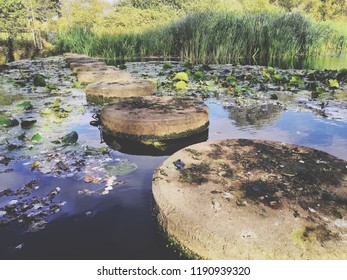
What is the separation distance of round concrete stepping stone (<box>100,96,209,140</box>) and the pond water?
206 mm

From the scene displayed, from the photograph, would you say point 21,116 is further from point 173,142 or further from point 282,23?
point 282,23

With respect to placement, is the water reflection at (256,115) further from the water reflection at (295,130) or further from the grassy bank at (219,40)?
the grassy bank at (219,40)

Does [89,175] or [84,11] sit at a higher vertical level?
[84,11]

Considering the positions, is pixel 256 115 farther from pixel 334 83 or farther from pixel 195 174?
pixel 195 174

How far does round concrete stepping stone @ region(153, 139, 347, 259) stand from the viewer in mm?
1243

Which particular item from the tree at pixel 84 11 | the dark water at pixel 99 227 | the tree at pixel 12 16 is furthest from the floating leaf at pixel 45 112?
the tree at pixel 84 11

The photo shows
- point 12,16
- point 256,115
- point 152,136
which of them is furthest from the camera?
point 12,16

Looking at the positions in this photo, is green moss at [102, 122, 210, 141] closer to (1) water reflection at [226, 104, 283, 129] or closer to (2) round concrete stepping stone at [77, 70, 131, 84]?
(1) water reflection at [226, 104, 283, 129]

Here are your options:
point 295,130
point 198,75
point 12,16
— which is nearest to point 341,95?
point 295,130

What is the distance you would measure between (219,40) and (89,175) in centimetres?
822

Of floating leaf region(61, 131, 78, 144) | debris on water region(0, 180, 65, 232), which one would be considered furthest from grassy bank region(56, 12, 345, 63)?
debris on water region(0, 180, 65, 232)

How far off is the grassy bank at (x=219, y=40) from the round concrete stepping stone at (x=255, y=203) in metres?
7.94

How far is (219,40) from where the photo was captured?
9.30 meters
